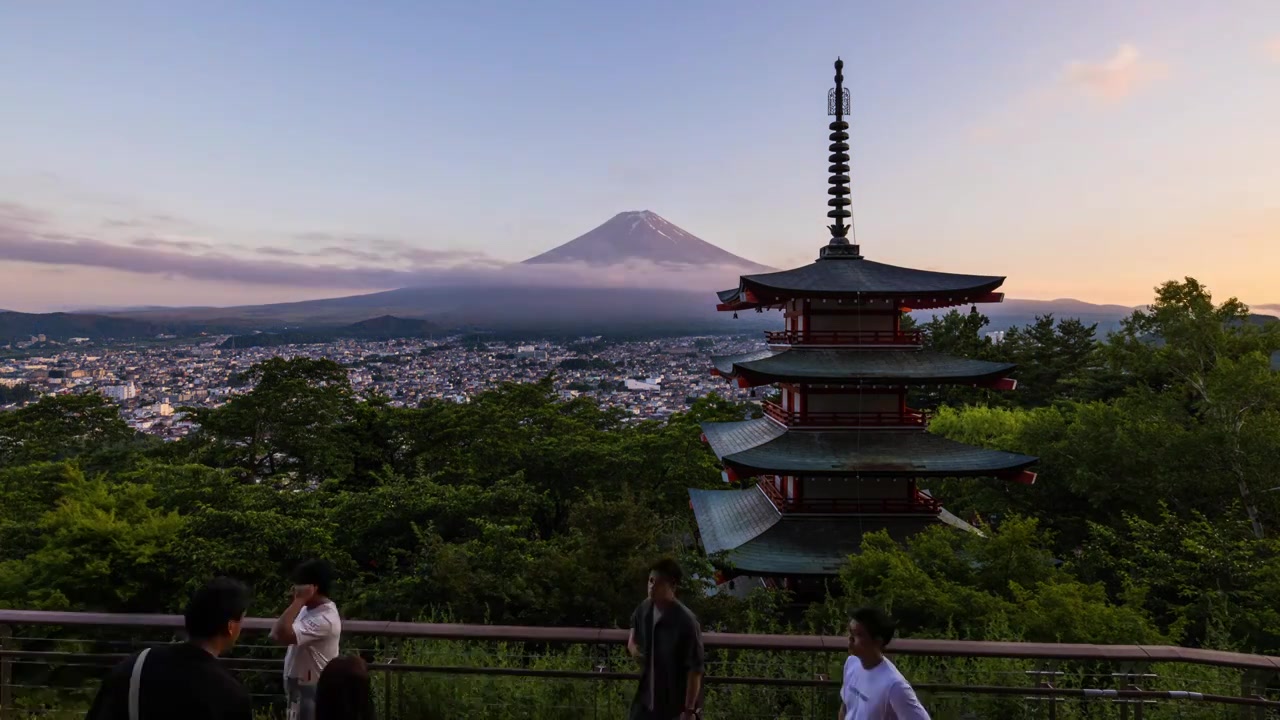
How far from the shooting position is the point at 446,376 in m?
84.1

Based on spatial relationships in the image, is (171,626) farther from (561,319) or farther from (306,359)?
(561,319)

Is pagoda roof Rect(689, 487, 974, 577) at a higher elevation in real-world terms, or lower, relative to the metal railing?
lower

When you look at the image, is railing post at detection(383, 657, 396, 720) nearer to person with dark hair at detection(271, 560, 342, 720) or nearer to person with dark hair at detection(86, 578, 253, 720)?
person with dark hair at detection(271, 560, 342, 720)

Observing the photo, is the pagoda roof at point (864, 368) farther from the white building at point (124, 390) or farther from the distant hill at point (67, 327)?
the distant hill at point (67, 327)

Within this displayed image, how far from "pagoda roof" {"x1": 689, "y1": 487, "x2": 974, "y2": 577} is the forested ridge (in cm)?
60

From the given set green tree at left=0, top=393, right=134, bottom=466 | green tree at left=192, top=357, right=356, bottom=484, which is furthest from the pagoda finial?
green tree at left=0, top=393, right=134, bottom=466

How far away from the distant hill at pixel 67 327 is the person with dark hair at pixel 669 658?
129390 millimetres

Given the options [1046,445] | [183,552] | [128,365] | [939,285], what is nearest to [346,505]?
[183,552]

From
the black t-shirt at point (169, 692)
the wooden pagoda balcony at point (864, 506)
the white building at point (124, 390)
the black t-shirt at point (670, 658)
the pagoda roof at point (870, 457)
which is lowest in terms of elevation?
the white building at point (124, 390)

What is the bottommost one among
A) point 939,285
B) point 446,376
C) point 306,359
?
point 446,376

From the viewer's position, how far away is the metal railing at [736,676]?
163 inches

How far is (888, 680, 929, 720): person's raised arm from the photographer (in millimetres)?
3330

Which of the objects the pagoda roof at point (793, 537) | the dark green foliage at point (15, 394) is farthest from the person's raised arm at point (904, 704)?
the dark green foliage at point (15, 394)

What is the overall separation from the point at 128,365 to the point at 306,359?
230ft
